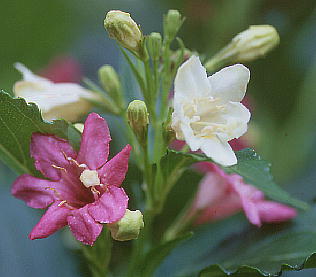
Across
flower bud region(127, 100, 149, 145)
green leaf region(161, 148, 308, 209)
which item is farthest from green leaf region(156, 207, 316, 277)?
flower bud region(127, 100, 149, 145)

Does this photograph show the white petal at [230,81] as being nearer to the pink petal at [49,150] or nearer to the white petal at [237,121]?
the white petal at [237,121]

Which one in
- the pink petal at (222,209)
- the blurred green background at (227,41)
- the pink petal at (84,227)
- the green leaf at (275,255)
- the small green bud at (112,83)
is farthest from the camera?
the blurred green background at (227,41)

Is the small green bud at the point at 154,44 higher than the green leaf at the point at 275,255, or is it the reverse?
the small green bud at the point at 154,44

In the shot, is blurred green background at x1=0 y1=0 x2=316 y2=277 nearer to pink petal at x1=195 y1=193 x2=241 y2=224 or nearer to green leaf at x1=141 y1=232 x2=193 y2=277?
pink petal at x1=195 y1=193 x2=241 y2=224

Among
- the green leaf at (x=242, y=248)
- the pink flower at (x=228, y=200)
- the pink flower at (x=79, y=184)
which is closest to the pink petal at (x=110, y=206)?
the pink flower at (x=79, y=184)

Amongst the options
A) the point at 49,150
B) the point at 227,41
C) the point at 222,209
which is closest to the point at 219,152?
the point at 49,150

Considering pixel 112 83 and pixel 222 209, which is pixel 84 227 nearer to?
pixel 112 83

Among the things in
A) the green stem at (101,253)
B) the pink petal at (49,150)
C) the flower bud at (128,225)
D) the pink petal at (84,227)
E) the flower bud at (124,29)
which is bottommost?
the green stem at (101,253)
